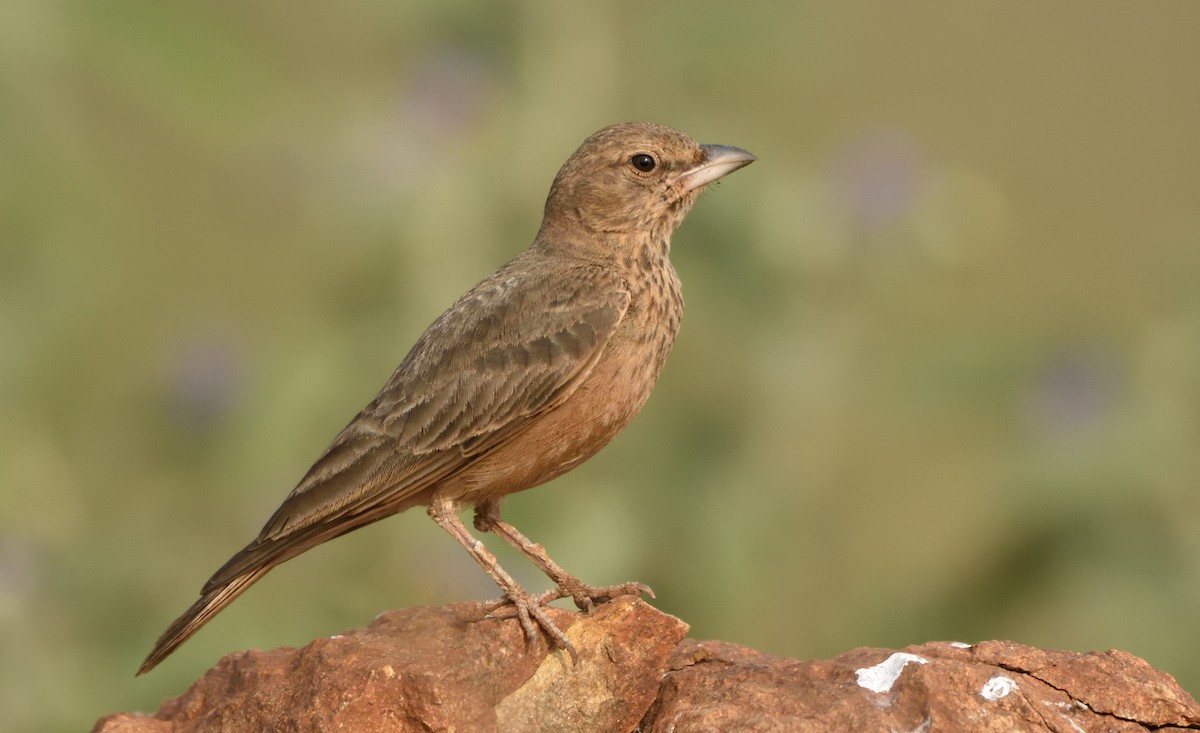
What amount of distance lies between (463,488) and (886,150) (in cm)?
367

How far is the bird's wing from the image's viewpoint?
534 centimetres

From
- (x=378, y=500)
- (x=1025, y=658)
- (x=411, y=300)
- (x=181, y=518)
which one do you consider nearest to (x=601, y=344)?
(x=378, y=500)

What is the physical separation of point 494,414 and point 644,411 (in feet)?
9.04

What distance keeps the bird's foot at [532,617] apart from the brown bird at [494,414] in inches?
3.0

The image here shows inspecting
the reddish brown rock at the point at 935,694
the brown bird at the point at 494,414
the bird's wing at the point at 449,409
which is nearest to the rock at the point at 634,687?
the reddish brown rock at the point at 935,694

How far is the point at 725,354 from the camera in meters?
8.14

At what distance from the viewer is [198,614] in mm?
5242

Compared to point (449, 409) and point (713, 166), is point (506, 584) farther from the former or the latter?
point (713, 166)

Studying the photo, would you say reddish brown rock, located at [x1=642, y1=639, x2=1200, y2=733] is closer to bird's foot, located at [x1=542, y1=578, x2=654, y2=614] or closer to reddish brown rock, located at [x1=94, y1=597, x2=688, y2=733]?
reddish brown rock, located at [x1=94, y1=597, x2=688, y2=733]

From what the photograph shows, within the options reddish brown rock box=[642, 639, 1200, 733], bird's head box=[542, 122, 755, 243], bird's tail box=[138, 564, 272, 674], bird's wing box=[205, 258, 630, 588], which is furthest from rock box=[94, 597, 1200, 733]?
bird's head box=[542, 122, 755, 243]

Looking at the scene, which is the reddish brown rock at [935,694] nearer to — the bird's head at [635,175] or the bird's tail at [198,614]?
the bird's tail at [198,614]

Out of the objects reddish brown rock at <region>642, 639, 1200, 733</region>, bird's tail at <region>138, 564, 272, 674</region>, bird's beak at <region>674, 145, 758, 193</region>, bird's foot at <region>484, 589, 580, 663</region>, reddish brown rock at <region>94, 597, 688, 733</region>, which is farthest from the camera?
bird's beak at <region>674, 145, 758, 193</region>

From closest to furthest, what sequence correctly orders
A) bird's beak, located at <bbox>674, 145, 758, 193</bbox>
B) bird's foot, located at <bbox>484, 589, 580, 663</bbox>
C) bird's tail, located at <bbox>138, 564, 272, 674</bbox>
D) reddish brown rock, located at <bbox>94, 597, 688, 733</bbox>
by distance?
reddish brown rock, located at <bbox>94, 597, 688, 733</bbox> → bird's foot, located at <bbox>484, 589, 580, 663</bbox> → bird's tail, located at <bbox>138, 564, 272, 674</bbox> → bird's beak, located at <bbox>674, 145, 758, 193</bbox>

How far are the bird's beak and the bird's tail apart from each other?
6.39 feet
